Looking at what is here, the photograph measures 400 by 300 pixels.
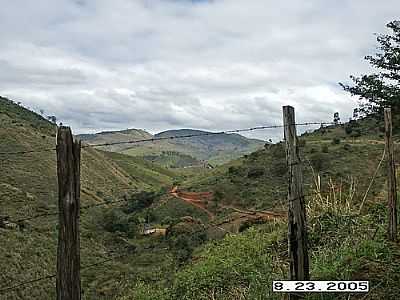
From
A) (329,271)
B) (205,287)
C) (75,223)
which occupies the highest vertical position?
(75,223)

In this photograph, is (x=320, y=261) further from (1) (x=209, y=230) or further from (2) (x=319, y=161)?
(2) (x=319, y=161)

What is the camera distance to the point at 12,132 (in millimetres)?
60719

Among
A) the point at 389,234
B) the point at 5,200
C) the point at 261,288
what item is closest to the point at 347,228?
the point at 389,234

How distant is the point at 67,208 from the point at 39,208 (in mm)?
37426

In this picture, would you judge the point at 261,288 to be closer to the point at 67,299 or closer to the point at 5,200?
the point at 67,299

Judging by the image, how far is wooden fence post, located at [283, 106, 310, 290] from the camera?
4.68 metres

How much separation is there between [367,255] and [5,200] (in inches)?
1473

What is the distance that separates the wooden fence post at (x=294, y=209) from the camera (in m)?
4.68

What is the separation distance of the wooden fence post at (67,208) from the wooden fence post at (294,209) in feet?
6.82

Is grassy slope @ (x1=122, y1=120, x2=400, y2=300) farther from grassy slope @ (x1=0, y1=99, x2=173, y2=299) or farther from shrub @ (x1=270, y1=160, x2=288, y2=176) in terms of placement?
shrub @ (x1=270, y1=160, x2=288, y2=176)

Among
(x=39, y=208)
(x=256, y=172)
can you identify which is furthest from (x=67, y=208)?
(x=39, y=208)

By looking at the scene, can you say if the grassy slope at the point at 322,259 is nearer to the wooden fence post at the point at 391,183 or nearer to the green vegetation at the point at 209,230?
the green vegetation at the point at 209,230

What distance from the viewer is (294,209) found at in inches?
185

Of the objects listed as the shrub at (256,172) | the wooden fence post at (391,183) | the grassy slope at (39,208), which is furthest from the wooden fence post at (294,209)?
the shrub at (256,172)
